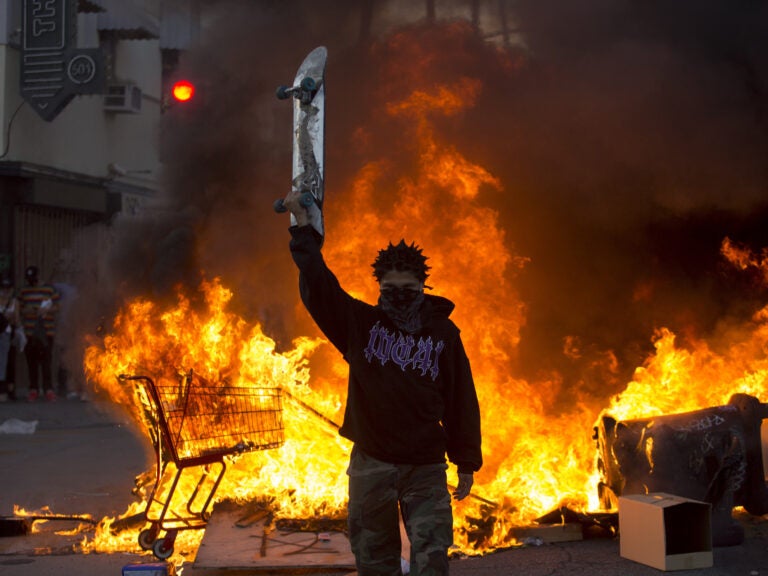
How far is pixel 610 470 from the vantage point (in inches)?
240

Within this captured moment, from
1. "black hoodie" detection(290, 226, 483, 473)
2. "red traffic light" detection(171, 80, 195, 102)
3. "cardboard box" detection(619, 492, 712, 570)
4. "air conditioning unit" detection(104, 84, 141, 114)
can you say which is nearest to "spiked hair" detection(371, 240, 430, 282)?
"black hoodie" detection(290, 226, 483, 473)

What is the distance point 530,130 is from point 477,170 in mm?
951

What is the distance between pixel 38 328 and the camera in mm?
13523

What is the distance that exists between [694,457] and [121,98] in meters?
15.0

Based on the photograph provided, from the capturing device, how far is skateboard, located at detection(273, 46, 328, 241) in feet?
12.7

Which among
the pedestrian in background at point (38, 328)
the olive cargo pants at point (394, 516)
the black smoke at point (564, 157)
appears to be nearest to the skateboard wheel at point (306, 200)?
the olive cargo pants at point (394, 516)

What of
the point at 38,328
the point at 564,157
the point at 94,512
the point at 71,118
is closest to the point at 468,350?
the point at 564,157

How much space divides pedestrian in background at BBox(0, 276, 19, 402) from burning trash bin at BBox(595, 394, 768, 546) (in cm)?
1033

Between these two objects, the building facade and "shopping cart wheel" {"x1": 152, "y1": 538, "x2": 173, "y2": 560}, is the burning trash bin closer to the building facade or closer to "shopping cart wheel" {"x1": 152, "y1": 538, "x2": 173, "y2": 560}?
"shopping cart wheel" {"x1": 152, "y1": 538, "x2": 173, "y2": 560}

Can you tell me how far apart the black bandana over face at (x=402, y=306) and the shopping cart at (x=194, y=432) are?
2.06m

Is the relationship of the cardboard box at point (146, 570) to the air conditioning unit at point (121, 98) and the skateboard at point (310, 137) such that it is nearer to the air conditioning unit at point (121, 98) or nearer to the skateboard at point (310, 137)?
the skateboard at point (310, 137)

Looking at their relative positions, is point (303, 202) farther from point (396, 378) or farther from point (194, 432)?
point (194, 432)

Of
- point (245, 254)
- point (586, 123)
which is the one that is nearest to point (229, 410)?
point (245, 254)

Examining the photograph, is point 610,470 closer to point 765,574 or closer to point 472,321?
point 765,574
